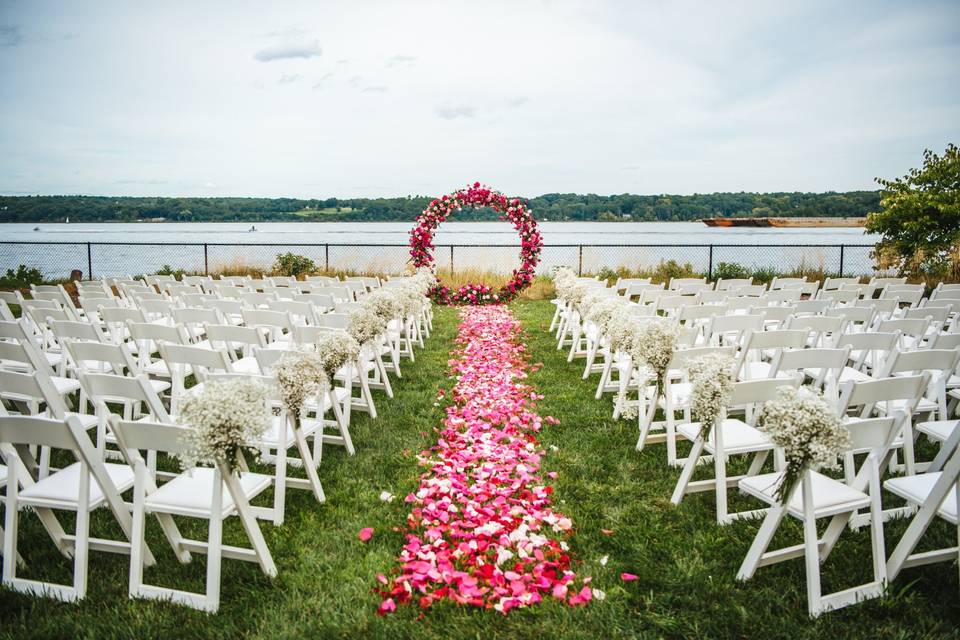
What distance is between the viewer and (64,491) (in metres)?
2.67

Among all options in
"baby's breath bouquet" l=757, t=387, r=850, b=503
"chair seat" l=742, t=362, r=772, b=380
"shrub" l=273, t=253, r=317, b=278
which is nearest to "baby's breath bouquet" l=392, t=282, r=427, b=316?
"chair seat" l=742, t=362, r=772, b=380

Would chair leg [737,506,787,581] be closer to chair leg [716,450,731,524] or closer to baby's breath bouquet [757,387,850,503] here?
baby's breath bouquet [757,387,850,503]

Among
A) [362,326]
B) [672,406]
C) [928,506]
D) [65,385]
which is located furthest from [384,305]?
[928,506]

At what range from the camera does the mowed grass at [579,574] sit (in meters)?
2.41

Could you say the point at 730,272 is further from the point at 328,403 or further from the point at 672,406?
the point at 328,403

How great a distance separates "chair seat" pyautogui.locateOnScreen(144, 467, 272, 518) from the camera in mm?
2510

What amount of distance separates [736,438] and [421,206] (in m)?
32.6

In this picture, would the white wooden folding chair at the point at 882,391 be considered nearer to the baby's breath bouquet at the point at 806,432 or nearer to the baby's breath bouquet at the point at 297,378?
the baby's breath bouquet at the point at 806,432

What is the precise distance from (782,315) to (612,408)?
2.26 m

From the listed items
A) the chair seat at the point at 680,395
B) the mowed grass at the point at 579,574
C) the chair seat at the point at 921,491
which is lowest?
the mowed grass at the point at 579,574

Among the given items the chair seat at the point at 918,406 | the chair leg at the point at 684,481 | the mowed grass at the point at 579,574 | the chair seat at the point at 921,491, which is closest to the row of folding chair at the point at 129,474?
the mowed grass at the point at 579,574

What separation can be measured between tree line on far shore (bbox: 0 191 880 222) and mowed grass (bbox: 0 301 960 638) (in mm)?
29826

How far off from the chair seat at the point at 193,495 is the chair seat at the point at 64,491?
0.82 feet

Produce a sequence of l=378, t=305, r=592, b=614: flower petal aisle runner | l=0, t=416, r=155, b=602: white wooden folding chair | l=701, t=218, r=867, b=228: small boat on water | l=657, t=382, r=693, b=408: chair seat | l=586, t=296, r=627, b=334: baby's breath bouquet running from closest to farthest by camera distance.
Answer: l=0, t=416, r=155, b=602: white wooden folding chair < l=378, t=305, r=592, b=614: flower petal aisle runner < l=657, t=382, r=693, b=408: chair seat < l=586, t=296, r=627, b=334: baby's breath bouquet < l=701, t=218, r=867, b=228: small boat on water
